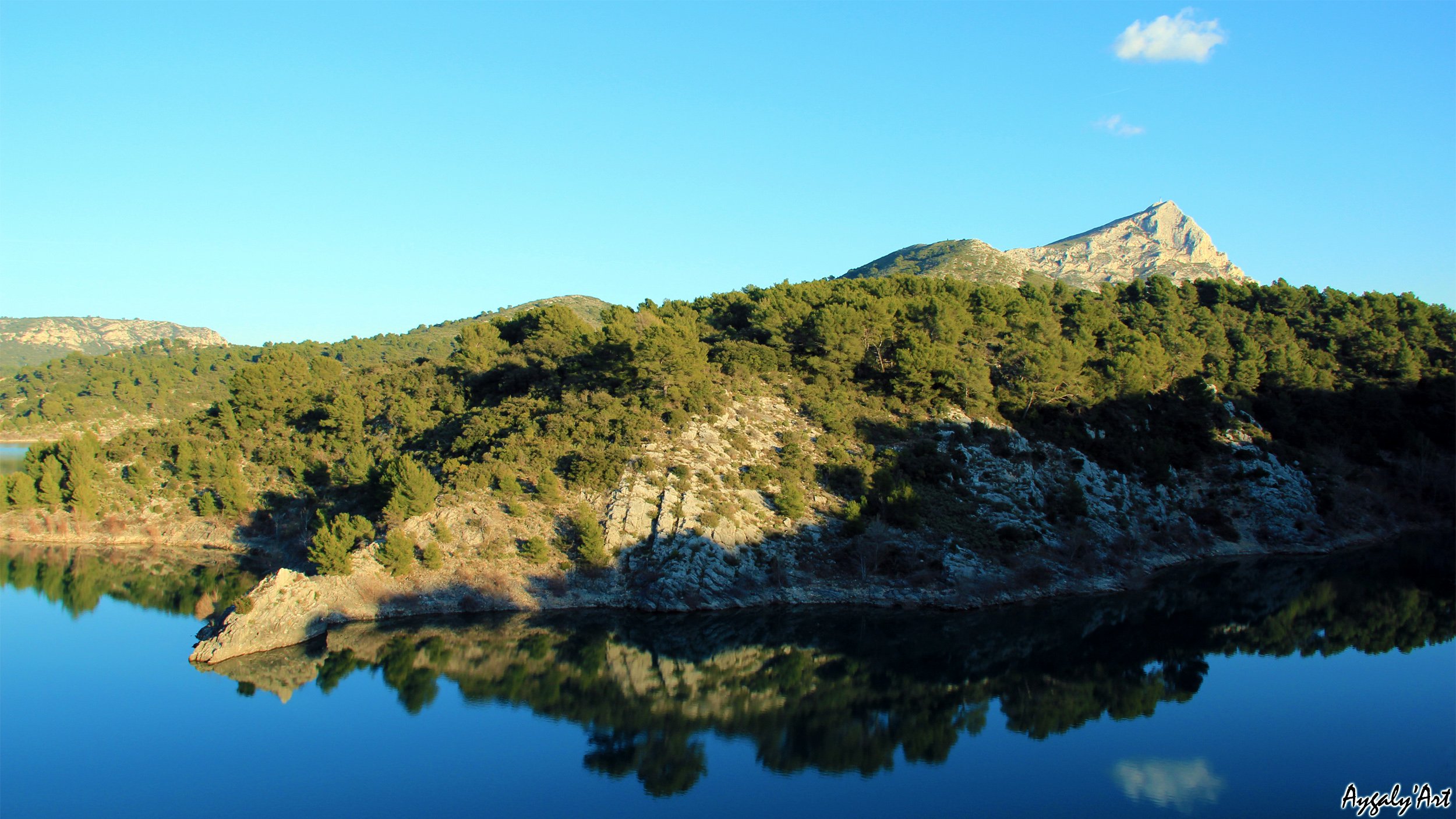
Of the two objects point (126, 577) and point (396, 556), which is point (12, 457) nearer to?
point (126, 577)

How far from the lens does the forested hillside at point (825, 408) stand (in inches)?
1773

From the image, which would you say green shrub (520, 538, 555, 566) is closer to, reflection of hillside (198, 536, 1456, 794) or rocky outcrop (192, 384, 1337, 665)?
rocky outcrop (192, 384, 1337, 665)

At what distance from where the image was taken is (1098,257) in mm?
133250

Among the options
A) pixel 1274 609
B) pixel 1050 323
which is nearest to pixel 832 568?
pixel 1274 609

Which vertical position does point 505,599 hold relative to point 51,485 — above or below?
below

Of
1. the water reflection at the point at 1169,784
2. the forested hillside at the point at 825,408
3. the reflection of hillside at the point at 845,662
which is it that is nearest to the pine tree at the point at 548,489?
the forested hillside at the point at 825,408

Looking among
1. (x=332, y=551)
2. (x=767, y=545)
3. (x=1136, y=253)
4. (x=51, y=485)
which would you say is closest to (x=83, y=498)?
(x=51, y=485)

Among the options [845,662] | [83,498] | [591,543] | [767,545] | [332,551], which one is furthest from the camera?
[83,498]

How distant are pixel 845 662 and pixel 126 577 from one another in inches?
1637

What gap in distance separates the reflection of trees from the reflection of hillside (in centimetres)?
1231

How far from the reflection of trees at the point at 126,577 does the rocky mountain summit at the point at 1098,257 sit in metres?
85.8

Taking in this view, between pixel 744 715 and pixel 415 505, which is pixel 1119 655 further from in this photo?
pixel 415 505

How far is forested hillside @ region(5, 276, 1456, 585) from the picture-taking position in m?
45.0

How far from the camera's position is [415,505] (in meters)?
41.7
